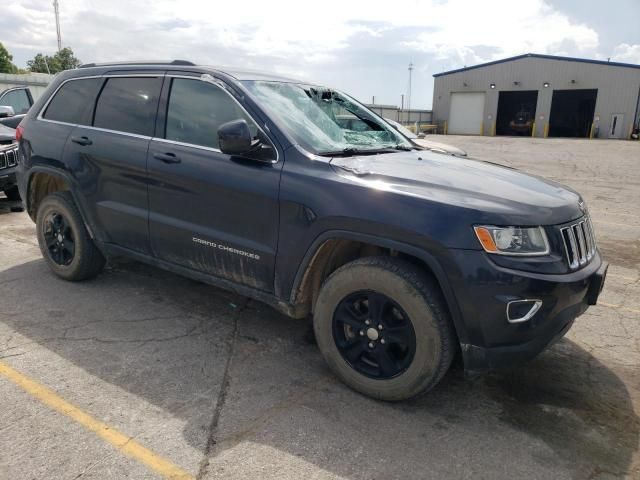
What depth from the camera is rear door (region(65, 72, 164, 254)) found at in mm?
3867

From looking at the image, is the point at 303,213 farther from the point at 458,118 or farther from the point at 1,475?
the point at 458,118

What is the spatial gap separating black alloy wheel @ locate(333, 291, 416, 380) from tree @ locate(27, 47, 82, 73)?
68281mm

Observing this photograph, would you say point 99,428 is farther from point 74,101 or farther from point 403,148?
point 74,101

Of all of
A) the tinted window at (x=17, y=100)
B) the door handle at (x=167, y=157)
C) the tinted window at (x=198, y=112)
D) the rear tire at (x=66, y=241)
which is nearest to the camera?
the tinted window at (x=198, y=112)

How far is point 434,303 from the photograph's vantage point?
2686mm

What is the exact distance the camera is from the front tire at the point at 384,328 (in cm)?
271

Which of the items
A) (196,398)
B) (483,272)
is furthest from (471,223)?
(196,398)

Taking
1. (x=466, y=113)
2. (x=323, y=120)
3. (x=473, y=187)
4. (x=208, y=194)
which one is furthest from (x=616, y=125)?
(x=208, y=194)

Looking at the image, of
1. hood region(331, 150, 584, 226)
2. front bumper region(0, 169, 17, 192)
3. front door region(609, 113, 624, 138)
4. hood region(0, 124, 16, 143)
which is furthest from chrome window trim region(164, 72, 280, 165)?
front door region(609, 113, 624, 138)

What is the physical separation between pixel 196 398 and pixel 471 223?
1.81m

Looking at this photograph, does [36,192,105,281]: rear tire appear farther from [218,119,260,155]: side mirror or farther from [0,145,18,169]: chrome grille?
[0,145,18,169]: chrome grille

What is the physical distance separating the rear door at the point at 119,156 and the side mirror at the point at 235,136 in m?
0.98

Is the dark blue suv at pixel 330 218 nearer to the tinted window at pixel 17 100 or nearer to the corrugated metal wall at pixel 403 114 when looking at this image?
the tinted window at pixel 17 100

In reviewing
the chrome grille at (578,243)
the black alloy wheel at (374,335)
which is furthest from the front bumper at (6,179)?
the chrome grille at (578,243)
